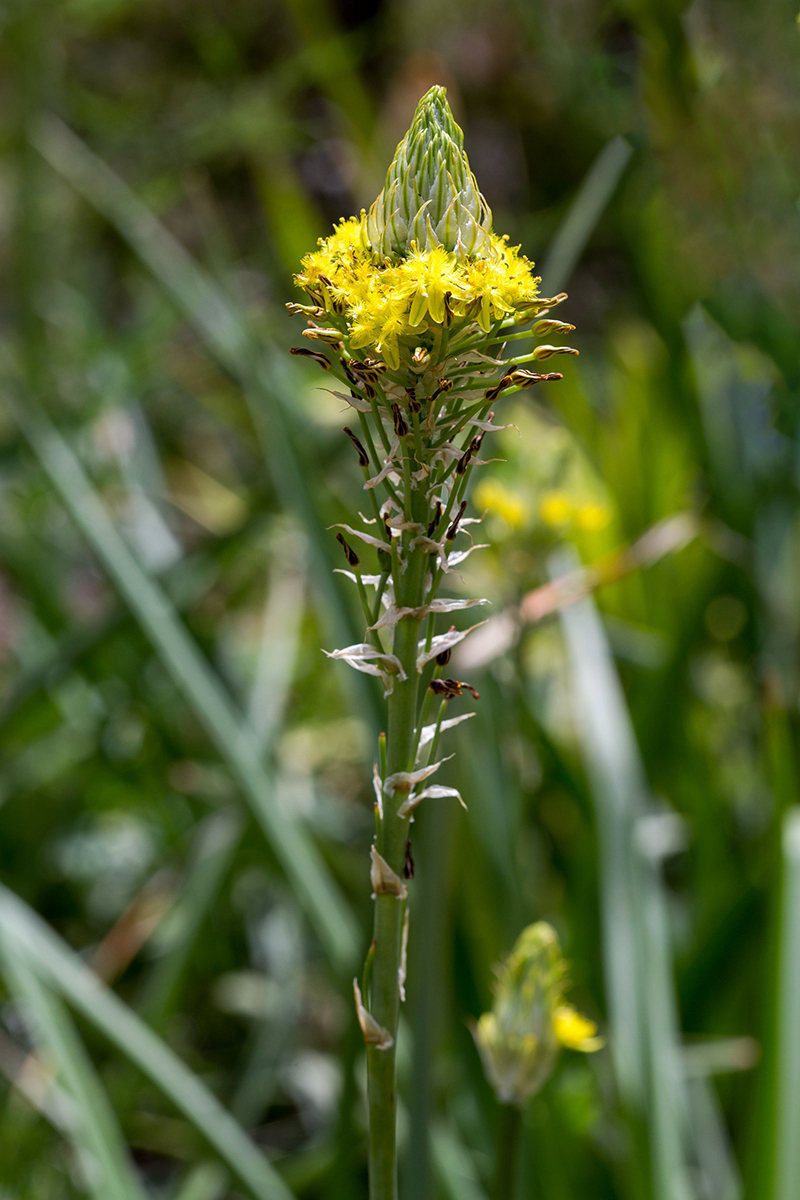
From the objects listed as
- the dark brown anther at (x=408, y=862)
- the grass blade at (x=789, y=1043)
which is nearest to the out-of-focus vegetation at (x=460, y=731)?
the grass blade at (x=789, y=1043)

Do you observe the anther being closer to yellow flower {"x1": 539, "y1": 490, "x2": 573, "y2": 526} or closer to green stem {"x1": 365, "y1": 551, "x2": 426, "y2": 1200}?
green stem {"x1": 365, "y1": 551, "x2": 426, "y2": 1200}

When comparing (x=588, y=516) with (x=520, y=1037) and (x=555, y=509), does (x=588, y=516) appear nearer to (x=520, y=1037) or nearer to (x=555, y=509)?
(x=555, y=509)

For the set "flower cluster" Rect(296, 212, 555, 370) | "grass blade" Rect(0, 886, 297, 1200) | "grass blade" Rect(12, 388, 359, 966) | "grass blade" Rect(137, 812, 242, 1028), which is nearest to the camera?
"flower cluster" Rect(296, 212, 555, 370)

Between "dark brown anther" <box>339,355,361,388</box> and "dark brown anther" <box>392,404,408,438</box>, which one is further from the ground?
"dark brown anther" <box>339,355,361,388</box>

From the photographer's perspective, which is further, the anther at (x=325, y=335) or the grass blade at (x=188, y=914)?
the grass blade at (x=188, y=914)

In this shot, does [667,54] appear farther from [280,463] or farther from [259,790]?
[259,790]

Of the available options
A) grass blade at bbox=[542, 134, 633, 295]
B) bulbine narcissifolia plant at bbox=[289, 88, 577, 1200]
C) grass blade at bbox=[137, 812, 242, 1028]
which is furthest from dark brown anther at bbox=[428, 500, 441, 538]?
grass blade at bbox=[137, 812, 242, 1028]

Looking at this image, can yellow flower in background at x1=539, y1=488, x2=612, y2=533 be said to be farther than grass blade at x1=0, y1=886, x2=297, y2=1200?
Yes

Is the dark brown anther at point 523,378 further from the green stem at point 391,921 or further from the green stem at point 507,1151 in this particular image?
the green stem at point 507,1151
